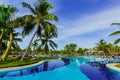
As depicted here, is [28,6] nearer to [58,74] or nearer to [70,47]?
[58,74]

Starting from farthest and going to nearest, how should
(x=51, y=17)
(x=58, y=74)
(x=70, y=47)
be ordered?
(x=70, y=47), (x=51, y=17), (x=58, y=74)

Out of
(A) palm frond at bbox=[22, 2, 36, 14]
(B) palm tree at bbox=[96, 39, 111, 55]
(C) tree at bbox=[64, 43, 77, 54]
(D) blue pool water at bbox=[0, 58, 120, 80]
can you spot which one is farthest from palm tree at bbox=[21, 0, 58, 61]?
(C) tree at bbox=[64, 43, 77, 54]

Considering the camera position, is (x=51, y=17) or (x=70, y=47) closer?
(x=51, y=17)

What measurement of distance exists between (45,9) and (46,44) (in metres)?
12.4

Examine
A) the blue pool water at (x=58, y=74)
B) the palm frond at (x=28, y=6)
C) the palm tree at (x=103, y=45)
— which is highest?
the palm frond at (x=28, y=6)

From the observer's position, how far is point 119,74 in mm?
14039

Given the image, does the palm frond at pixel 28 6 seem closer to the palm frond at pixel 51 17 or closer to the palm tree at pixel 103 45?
the palm frond at pixel 51 17

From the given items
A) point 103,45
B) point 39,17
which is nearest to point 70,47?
point 103,45

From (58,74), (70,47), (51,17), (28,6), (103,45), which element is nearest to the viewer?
(58,74)

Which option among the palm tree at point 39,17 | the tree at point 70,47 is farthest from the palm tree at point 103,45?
the palm tree at point 39,17

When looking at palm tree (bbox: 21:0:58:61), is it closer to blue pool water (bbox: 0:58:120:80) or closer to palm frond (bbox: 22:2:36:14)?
palm frond (bbox: 22:2:36:14)

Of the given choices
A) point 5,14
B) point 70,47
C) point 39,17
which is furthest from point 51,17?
point 70,47

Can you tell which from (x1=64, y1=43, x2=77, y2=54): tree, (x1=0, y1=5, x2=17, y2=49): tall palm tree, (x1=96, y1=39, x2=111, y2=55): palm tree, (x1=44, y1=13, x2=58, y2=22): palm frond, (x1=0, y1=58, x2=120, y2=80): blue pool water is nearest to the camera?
(x1=0, y1=58, x2=120, y2=80): blue pool water

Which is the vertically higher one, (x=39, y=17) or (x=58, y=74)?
(x=39, y=17)
